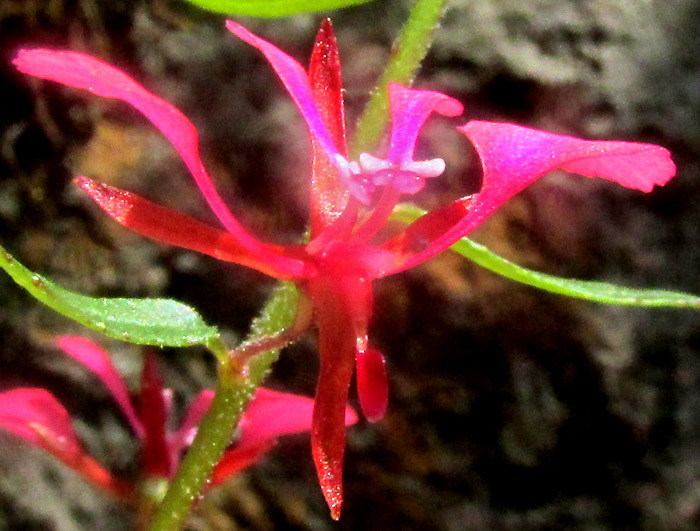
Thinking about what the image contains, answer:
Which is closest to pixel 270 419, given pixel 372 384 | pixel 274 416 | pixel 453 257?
pixel 274 416

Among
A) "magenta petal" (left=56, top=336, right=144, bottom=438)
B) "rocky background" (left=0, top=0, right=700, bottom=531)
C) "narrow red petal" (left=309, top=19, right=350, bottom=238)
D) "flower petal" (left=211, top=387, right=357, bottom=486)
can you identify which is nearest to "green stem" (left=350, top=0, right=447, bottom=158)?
"narrow red petal" (left=309, top=19, right=350, bottom=238)

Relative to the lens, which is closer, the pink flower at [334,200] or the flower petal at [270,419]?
the pink flower at [334,200]

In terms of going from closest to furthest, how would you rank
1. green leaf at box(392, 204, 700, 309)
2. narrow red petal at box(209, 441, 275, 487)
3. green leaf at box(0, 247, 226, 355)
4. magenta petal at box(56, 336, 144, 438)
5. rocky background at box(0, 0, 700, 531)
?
green leaf at box(0, 247, 226, 355) < green leaf at box(392, 204, 700, 309) < narrow red petal at box(209, 441, 275, 487) < magenta petal at box(56, 336, 144, 438) < rocky background at box(0, 0, 700, 531)

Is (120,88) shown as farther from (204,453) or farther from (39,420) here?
(39,420)

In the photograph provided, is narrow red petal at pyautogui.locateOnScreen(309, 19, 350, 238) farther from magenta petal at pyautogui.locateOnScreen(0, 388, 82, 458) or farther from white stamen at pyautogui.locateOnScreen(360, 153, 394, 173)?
magenta petal at pyautogui.locateOnScreen(0, 388, 82, 458)

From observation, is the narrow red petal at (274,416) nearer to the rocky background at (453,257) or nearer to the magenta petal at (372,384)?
the magenta petal at (372,384)

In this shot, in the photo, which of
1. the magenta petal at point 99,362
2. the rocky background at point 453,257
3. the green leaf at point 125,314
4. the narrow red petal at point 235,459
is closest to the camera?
the green leaf at point 125,314

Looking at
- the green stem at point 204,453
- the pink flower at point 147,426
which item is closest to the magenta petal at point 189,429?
the pink flower at point 147,426
